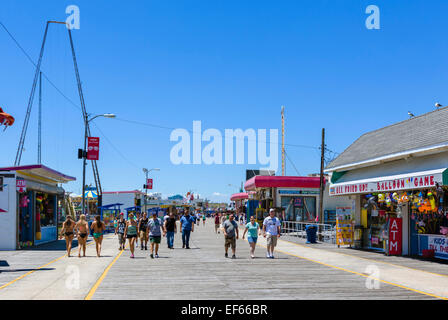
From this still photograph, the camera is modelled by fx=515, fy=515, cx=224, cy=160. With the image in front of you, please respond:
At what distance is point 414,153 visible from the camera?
1934 centimetres

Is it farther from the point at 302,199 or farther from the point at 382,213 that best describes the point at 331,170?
the point at 302,199

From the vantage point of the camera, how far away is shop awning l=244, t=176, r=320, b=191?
155ft

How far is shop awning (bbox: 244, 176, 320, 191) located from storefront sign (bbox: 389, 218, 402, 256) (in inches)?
1022

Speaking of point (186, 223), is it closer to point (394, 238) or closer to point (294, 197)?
point (394, 238)

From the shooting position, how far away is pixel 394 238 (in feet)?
70.6

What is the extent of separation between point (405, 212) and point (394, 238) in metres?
1.18

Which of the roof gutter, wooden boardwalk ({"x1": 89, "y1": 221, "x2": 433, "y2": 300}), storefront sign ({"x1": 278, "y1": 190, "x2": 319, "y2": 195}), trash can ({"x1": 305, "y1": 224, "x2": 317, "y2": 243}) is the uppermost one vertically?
the roof gutter

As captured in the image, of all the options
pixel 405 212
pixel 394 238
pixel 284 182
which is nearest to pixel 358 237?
pixel 394 238

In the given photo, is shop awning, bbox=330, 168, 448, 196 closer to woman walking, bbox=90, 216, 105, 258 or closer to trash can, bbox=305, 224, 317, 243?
trash can, bbox=305, 224, 317, 243

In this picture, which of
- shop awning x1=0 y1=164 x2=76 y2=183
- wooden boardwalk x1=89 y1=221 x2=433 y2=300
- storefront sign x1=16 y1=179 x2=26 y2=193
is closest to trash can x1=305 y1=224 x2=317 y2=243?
wooden boardwalk x1=89 y1=221 x2=433 y2=300

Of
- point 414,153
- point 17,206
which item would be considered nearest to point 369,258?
point 414,153

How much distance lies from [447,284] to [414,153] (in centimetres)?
758

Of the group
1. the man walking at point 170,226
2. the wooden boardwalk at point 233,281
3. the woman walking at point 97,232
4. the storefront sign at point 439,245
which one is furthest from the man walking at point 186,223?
the storefront sign at point 439,245

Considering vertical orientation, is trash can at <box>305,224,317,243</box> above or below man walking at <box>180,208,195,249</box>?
below
